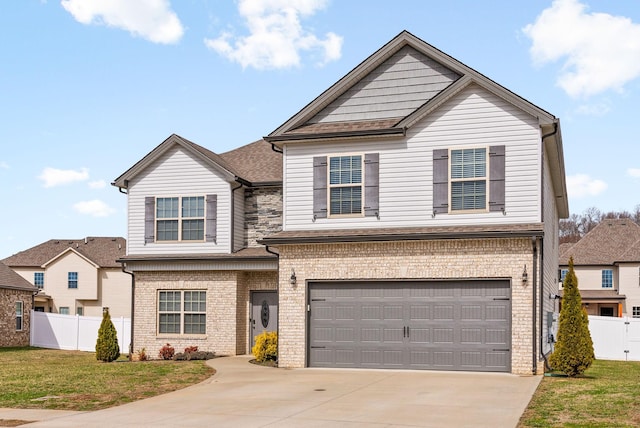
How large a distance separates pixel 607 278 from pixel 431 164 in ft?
133

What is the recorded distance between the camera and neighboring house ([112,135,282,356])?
26.6m

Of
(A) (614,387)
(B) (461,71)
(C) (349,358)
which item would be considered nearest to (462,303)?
(C) (349,358)

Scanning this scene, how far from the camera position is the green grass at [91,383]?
15422mm

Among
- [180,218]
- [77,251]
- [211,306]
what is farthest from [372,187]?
[77,251]

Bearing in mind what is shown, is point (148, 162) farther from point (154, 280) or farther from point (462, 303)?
point (462, 303)

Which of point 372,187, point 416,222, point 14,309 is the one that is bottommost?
point 14,309

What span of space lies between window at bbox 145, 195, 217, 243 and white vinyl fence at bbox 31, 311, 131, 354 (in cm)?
792

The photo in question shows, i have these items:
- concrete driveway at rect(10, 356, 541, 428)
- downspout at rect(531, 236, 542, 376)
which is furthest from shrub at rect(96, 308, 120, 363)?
downspout at rect(531, 236, 542, 376)

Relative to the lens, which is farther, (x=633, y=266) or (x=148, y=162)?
(x=633, y=266)

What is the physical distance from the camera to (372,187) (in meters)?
21.2

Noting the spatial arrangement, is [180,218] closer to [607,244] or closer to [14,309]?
[14,309]

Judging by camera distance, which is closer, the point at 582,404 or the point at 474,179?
the point at 582,404

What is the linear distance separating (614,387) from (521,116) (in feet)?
23.8

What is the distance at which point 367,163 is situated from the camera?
21328 millimetres
